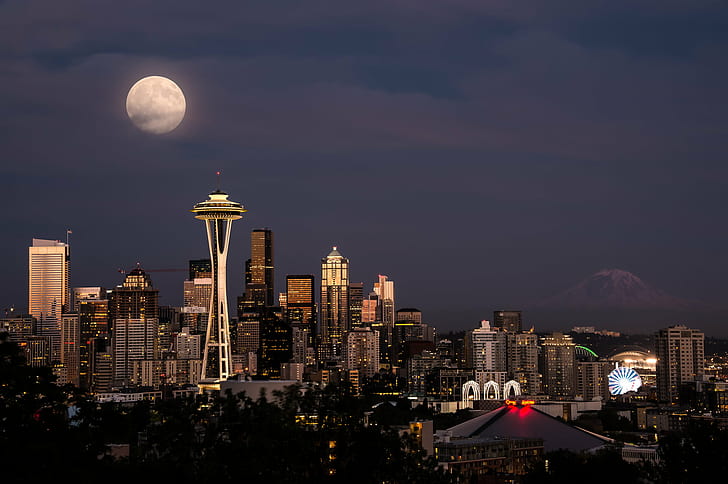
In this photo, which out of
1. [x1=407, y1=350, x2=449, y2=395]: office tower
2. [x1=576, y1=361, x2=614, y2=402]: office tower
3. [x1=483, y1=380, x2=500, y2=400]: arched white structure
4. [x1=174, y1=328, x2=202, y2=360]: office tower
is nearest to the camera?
[x1=483, y1=380, x2=500, y2=400]: arched white structure

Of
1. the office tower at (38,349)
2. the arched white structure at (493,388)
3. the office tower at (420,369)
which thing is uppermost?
the office tower at (38,349)

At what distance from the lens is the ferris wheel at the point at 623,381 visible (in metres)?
114

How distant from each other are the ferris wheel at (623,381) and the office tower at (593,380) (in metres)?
13.8

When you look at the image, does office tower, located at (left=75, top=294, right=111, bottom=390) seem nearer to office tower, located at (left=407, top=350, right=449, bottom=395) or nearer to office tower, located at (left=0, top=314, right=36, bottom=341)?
office tower, located at (left=0, top=314, right=36, bottom=341)

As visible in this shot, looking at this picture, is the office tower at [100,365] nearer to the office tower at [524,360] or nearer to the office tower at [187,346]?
the office tower at [187,346]

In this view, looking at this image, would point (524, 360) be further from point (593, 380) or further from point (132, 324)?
point (132, 324)

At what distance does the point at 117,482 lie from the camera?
1498cm

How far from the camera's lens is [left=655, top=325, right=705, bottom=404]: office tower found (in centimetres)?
11969

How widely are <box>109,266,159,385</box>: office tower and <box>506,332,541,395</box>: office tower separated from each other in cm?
4021

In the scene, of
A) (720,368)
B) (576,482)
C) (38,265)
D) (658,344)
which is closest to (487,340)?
(658,344)

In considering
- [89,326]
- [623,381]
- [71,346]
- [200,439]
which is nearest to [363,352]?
[89,326]

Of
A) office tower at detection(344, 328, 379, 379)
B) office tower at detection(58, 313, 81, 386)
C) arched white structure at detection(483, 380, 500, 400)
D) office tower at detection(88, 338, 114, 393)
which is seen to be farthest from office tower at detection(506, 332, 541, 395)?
office tower at detection(58, 313, 81, 386)

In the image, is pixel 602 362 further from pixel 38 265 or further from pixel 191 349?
pixel 38 265

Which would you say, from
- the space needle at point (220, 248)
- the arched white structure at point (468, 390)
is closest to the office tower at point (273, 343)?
the arched white structure at point (468, 390)
